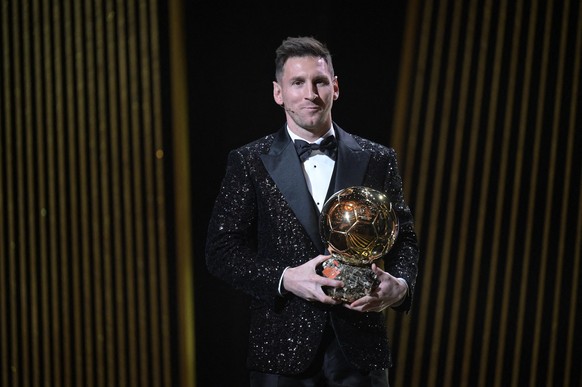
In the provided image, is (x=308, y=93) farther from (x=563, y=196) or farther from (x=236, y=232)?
(x=563, y=196)

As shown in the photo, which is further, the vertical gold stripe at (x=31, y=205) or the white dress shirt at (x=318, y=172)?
the vertical gold stripe at (x=31, y=205)

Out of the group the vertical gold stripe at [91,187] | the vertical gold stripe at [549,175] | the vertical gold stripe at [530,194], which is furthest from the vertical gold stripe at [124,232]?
the vertical gold stripe at [549,175]

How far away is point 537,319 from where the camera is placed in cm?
308

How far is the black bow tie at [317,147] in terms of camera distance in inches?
85.7

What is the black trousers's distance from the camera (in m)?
2.03

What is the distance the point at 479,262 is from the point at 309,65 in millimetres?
1377

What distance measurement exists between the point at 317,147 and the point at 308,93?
17cm

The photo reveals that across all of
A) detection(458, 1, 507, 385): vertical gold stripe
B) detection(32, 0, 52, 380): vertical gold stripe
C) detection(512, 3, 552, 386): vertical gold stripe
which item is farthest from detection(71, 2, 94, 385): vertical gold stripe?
detection(512, 3, 552, 386): vertical gold stripe

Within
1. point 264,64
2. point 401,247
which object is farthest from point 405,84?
point 401,247

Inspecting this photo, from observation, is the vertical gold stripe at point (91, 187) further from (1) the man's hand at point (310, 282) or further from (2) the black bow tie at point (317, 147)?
(1) the man's hand at point (310, 282)

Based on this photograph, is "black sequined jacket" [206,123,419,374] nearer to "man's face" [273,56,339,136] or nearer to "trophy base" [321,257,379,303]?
"man's face" [273,56,339,136]

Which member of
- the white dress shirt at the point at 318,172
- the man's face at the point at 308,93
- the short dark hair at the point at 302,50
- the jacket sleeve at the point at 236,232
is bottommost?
the jacket sleeve at the point at 236,232

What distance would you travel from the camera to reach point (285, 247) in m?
→ 2.09

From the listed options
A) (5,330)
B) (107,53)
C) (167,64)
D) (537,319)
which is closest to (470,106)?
(537,319)
